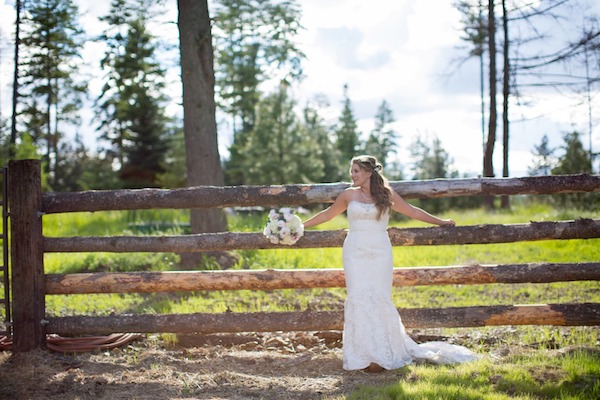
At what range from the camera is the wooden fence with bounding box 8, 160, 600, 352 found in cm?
675

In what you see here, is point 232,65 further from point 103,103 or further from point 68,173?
point 68,173

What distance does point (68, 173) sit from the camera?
38.2 meters

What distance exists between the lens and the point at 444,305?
353 inches

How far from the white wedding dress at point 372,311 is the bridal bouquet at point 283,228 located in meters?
0.57

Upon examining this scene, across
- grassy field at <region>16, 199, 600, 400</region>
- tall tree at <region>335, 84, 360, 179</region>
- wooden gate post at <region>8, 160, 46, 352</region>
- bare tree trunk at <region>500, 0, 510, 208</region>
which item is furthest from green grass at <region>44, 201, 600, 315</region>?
tall tree at <region>335, 84, 360, 179</region>

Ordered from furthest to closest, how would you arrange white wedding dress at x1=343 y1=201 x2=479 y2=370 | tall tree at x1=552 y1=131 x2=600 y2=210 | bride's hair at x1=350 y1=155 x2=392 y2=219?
tall tree at x1=552 y1=131 x2=600 y2=210 → bride's hair at x1=350 y1=155 x2=392 y2=219 → white wedding dress at x1=343 y1=201 x2=479 y2=370

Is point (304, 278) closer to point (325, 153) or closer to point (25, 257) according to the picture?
point (25, 257)

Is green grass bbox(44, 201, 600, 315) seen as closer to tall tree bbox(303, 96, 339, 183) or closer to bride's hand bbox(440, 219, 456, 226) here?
bride's hand bbox(440, 219, 456, 226)

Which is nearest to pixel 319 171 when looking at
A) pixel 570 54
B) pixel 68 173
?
pixel 570 54

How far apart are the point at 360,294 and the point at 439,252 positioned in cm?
818

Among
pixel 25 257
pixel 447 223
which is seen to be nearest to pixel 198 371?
pixel 25 257

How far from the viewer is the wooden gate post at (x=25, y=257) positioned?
269 inches

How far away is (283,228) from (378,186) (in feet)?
3.73

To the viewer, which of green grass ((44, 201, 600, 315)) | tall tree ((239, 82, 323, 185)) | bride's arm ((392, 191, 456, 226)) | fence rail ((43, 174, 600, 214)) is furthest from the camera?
tall tree ((239, 82, 323, 185))
